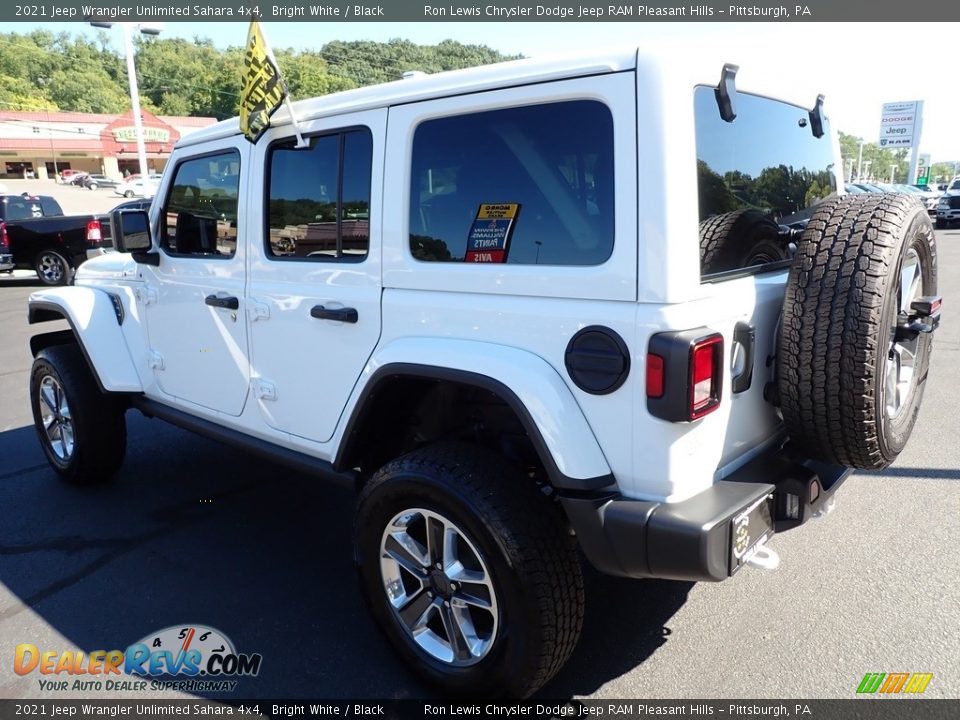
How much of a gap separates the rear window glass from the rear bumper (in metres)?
0.69

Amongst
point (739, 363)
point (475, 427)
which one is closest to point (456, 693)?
point (475, 427)

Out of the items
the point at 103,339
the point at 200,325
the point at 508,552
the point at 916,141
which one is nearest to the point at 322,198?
the point at 200,325

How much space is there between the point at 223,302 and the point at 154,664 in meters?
1.55

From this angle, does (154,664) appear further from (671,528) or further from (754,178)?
(754,178)

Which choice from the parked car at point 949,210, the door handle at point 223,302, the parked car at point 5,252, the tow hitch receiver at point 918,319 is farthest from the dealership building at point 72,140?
the tow hitch receiver at point 918,319

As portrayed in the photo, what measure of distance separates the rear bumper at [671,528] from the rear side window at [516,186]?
2.44ft

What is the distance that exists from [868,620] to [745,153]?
1.91 metres

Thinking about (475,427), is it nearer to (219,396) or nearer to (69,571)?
(219,396)

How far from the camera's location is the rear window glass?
2.16 m

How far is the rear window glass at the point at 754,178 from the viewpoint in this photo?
2162 mm

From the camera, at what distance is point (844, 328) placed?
214cm

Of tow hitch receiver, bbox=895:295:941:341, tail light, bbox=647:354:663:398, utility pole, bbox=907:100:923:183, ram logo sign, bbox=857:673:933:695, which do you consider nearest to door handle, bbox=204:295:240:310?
tail light, bbox=647:354:663:398

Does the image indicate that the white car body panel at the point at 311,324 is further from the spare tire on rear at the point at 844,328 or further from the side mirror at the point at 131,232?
the spare tire on rear at the point at 844,328

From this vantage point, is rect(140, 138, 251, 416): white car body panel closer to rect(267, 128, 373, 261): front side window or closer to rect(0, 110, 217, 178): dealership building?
rect(267, 128, 373, 261): front side window
